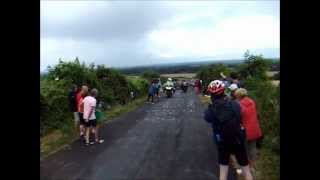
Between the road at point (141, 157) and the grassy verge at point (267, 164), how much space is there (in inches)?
32.4

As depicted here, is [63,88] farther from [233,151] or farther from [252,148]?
[233,151]

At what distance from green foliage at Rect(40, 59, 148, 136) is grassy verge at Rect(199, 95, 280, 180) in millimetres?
7210

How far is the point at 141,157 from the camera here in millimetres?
13008

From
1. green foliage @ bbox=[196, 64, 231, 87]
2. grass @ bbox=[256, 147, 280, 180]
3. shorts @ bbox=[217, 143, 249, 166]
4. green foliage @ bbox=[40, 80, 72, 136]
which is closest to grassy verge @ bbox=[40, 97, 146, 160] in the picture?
green foliage @ bbox=[40, 80, 72, 136]

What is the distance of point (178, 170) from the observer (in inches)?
449

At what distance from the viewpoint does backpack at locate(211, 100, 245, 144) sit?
855 cm

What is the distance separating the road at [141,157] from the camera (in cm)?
1112

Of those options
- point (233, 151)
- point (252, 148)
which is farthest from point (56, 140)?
point (233, 151)

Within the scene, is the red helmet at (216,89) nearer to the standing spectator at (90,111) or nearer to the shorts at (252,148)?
the shorts at (252,148)

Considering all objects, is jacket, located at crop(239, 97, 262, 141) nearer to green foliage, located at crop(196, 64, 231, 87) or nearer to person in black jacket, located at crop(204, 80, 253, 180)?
person in black jacket, located at crop(204, 80, 253, 180)

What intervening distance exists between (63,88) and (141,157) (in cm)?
890

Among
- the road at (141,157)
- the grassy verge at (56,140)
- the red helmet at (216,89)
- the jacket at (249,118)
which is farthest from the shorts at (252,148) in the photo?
the grassy verge at (56,140)

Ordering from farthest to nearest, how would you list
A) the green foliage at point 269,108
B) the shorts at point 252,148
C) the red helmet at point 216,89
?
the green foliage at point 269,108
the shorts at point 252,148
the red helmet at point 216,89
